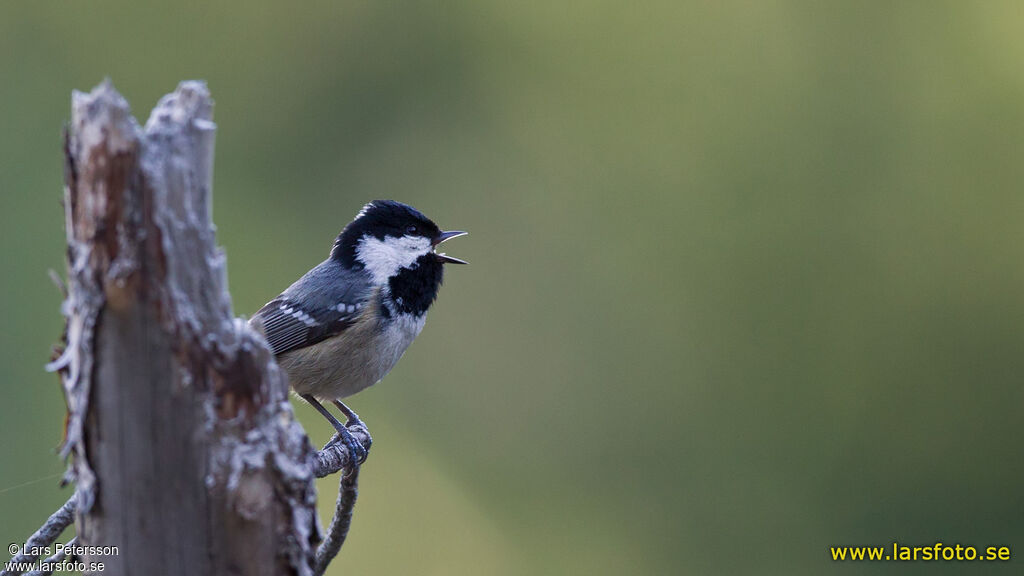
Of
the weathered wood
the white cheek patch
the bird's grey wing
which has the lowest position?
the bird's grey wing

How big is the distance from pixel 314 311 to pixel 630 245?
2.36 metres

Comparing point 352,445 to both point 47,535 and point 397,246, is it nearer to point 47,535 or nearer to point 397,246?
point 397,246

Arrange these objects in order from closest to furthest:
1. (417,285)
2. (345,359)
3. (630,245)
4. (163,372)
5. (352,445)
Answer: (163,372) < (352,445) < (345,359) < (417,285) < (630,245)

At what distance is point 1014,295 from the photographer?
14.3 feet

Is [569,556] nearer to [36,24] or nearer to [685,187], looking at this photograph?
[685,187]

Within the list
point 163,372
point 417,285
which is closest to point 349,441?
point 417,285

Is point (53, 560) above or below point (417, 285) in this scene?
below

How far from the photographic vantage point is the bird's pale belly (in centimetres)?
284

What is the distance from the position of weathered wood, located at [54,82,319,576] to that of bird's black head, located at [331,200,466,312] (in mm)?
1767

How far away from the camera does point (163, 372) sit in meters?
1.18

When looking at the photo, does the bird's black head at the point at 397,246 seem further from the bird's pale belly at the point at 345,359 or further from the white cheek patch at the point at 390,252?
the bird's pale belly at the point at 345,359

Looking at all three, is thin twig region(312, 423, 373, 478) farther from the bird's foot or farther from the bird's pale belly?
the bird's pale belly

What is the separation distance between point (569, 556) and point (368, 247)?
6.95 ft

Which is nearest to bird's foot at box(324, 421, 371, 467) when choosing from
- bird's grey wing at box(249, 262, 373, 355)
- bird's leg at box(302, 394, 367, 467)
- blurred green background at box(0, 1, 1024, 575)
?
bird's leg at box(302, 394, 367, 467)
